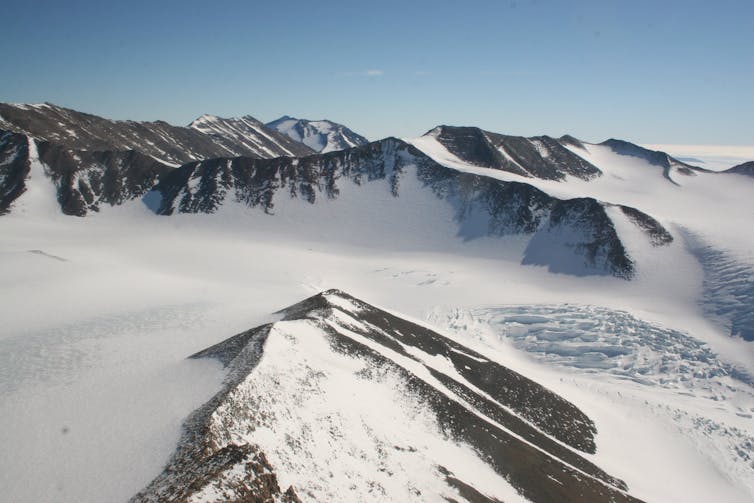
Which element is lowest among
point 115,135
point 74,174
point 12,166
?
point 74,174

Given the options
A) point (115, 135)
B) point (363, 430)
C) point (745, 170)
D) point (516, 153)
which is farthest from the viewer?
point (115, 135)

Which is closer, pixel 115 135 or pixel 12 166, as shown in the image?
pixel 12 166

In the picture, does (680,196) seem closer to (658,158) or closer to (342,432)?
(658,158)

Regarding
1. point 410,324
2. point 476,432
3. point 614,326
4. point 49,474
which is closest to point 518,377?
point 410,324

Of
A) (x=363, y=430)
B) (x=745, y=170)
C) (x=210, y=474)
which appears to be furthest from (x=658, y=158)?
(x=210, y=474)

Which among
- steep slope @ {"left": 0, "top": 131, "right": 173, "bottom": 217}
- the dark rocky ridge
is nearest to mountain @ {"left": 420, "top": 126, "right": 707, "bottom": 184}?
steep slope @ {"left": 0, "top": 131, "right": 173, "bottom": 217}

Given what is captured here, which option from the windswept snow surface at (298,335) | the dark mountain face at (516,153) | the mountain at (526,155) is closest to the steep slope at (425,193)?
the windswept snow surface at (298,335)

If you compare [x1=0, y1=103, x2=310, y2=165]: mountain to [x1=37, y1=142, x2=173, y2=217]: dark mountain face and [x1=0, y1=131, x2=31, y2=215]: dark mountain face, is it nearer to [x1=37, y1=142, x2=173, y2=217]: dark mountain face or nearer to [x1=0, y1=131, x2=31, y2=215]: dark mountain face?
[x1=0, y1=131, x2=31, y2=215]: dark mountain face
